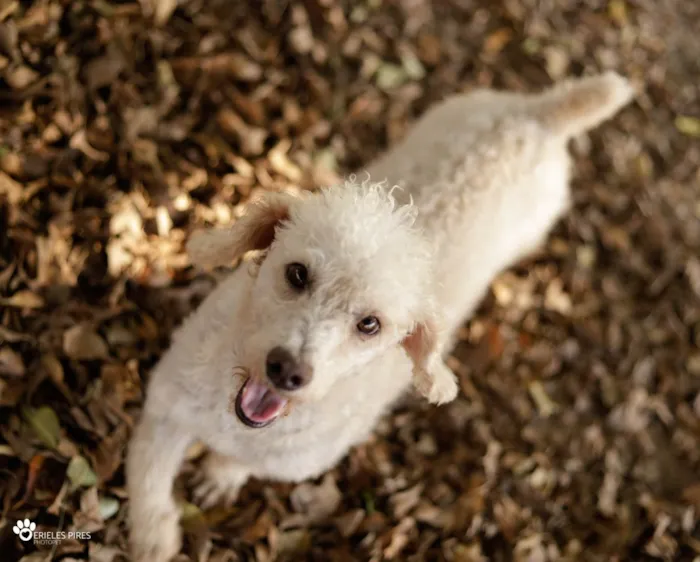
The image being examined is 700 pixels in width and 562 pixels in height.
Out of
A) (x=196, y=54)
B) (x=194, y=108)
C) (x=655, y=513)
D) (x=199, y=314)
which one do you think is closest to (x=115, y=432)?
(x=199, y=314)

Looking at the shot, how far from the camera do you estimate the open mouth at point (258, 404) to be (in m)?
1.72

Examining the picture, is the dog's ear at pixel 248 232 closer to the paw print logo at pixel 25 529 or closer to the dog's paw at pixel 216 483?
the dog's paw at pixel 216 483

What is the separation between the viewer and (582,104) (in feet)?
8.45

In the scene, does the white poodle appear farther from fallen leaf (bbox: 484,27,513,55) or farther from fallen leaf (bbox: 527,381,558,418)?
fallen leaf (bbox: 484,27,513,55)

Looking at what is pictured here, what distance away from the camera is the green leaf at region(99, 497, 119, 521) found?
220 centimetres

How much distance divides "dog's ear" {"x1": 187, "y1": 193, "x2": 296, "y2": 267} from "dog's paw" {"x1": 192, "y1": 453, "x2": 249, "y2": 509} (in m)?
0.91

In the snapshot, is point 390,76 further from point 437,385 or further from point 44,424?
point 44,424

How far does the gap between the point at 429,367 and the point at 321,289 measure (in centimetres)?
48

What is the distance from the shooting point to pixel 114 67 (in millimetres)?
2762

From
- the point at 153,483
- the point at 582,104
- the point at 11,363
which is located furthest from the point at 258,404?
the point at 582,104

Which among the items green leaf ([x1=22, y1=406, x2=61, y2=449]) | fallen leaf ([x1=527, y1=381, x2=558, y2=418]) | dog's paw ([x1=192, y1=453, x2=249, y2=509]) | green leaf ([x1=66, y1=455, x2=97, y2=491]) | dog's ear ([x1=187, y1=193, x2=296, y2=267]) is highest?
dog's ear ([x1=187, y1=193, x2=296, y2=267])

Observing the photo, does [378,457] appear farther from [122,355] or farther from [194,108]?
[194,108]

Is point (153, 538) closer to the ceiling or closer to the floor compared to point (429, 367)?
closer to the floor

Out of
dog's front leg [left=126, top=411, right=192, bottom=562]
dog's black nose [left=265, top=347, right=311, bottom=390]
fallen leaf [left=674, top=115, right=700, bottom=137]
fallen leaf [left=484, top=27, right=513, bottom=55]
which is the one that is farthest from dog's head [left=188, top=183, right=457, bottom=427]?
fallen leaf [left=674, top=115, right=700, bottom=137]
